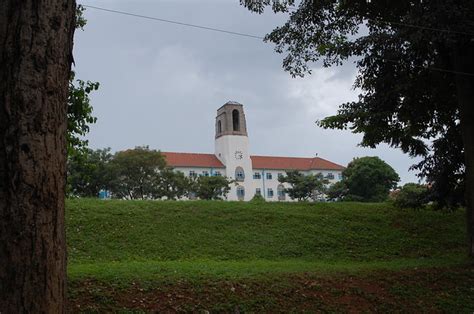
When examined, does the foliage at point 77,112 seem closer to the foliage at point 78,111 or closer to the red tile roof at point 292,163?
the foliage at point 78,111

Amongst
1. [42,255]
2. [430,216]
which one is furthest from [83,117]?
[430,216]

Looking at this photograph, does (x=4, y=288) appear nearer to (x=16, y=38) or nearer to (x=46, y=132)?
(x=46, y=132)

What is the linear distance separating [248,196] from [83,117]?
6627 centimetres

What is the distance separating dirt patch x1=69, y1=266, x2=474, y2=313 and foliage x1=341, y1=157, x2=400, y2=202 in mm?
36970

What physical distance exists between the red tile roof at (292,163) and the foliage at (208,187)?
1136 inches

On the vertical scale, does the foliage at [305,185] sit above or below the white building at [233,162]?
below

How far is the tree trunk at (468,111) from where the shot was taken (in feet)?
30.0

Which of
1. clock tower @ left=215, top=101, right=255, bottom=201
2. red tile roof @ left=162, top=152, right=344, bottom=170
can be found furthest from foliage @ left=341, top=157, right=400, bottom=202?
red tile roof @ left=162, top=152, right=344, bottom=170

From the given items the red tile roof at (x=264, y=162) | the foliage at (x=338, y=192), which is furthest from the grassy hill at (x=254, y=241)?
the red tile roof at (x=264, y=162)

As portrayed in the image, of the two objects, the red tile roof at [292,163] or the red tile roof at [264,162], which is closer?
the red tile roof at [264,162]

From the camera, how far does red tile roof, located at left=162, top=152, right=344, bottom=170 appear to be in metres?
72.5

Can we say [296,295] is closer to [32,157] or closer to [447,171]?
[32,157]

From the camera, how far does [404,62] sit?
965 centimetres

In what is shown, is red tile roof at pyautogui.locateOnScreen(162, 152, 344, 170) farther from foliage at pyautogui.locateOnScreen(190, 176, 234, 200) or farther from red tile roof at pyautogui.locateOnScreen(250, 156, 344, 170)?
foliage at pyautogui.locateOnScreen(190, 176, 234, 200)
